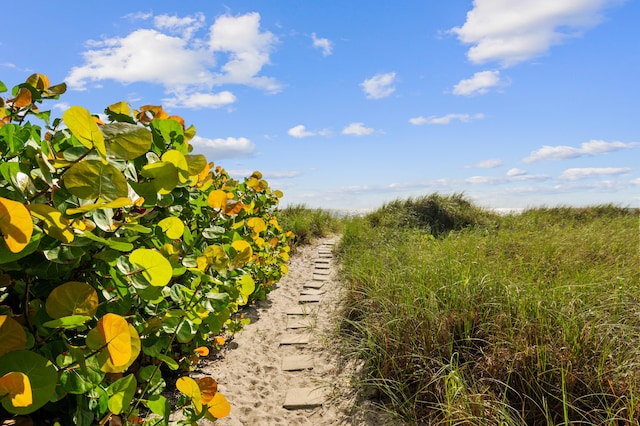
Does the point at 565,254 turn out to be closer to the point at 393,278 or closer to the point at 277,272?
the point at 393,278

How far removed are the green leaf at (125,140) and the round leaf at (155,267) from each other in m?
0.29

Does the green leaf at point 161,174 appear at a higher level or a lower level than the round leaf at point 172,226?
higher

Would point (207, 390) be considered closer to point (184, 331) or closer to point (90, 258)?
point (184, 331)

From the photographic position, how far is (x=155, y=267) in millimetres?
1074

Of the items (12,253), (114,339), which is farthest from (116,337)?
(12,253)

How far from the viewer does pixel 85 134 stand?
31.3 inches

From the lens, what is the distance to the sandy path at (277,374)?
8.89ft

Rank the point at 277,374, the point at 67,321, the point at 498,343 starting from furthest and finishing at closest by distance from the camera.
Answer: the point at 277,374 < the point at 498,343 < the point at 67,321

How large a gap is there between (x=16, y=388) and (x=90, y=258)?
496 mm

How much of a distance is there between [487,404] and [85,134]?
233cm

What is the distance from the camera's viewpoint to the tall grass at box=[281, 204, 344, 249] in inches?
371

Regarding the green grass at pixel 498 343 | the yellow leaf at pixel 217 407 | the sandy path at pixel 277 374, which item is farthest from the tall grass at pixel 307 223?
the yellow leaf at pixel 217 407

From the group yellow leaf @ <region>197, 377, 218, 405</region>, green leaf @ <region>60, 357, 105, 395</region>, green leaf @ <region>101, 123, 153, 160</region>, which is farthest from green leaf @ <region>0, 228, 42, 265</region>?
yellow leaf @ <region>197, 377, 218, 405</region>

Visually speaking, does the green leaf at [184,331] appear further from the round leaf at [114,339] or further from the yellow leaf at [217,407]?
the round leaf at [114,339]
